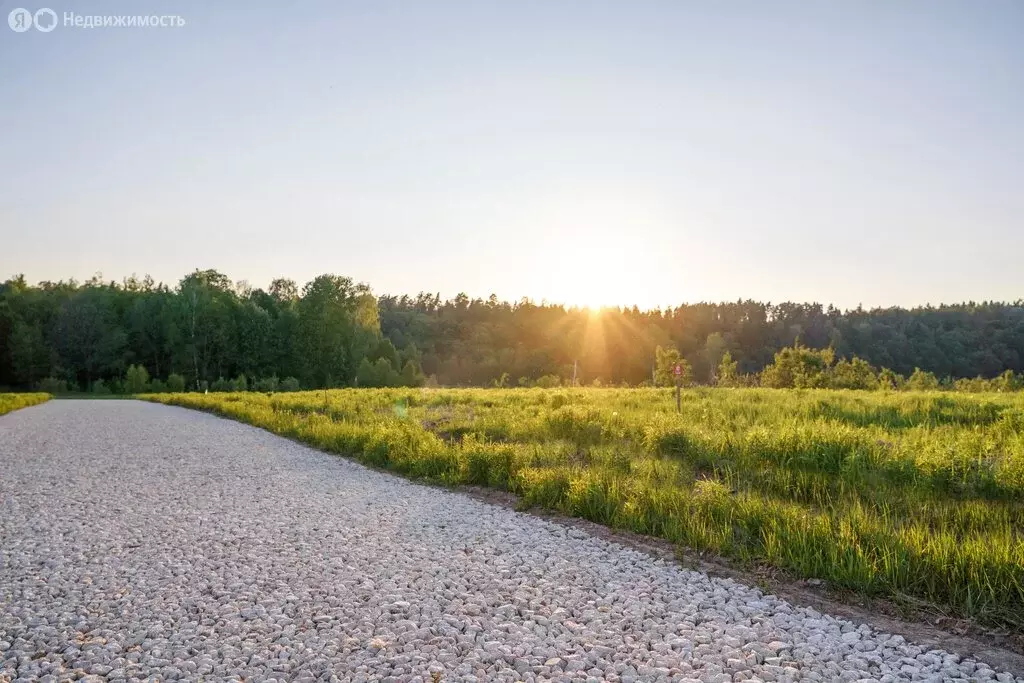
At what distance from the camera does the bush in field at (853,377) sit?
31.3 meters

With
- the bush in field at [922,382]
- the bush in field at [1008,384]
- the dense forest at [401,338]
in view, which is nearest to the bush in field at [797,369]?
the dense forest at [401,338]

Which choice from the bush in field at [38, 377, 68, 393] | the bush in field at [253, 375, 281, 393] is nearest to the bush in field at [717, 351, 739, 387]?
the bush in field at [253, 375, 281, 393]

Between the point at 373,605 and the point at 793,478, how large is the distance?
20.7 ft

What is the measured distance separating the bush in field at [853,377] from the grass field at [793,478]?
15216 mm

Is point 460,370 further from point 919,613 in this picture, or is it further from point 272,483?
point 919,613

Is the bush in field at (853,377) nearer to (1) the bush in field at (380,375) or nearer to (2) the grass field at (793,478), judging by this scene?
(2) the grass field at (793,478)

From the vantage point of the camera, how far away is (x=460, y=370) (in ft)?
311

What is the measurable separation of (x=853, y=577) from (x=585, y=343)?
318 feet

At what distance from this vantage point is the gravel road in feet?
13.1

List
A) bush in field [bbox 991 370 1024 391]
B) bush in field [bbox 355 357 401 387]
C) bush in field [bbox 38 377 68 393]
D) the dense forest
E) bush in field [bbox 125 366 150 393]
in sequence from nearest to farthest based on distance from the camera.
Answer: bush in field [bbox 991 370 1024 391] → bush in field [bbox 125 366 150 393] → bush in field [bbox 38 377 68 393] → bush in field [bbox 355 357 401 387] → the dense forest

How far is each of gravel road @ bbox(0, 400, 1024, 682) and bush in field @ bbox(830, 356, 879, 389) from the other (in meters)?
28.2

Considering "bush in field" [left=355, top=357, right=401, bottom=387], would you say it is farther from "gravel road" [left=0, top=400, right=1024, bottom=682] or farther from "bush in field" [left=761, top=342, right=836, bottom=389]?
"gravel road" [left=0, top=400, right=1024, bottom=682]

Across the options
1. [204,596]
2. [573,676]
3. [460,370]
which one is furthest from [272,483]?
[460,370]

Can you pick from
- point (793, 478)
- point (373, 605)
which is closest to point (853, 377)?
point (793, 478)
